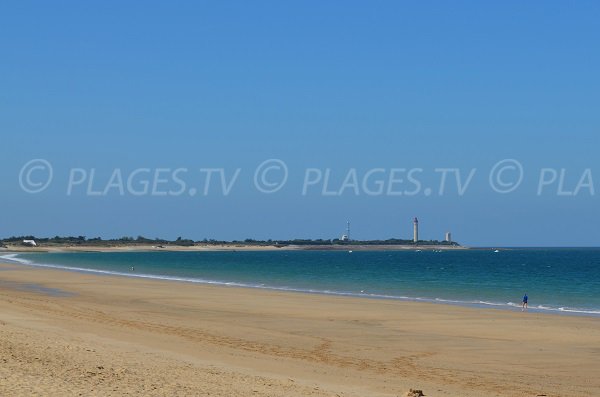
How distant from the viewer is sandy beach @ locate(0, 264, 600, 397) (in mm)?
13812

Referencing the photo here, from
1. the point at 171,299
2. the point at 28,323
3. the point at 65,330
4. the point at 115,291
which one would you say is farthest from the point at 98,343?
the point at 115,291

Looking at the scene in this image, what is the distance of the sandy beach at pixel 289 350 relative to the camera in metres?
13.8

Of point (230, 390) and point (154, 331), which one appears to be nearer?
point (230, 390)

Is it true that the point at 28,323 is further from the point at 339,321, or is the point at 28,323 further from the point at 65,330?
the point at 339,321

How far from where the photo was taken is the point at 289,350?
818 inches

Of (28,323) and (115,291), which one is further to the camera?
(115,291)

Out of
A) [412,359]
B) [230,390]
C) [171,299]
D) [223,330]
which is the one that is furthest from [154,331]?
[171,299]

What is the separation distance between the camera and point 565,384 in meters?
16.9

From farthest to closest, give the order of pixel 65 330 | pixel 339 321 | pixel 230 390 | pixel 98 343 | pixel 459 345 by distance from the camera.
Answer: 1. pixel 339 321
2. pixel 459 345
3. pixel 65 330
4. pixel 98 343
5. pixel 230 390

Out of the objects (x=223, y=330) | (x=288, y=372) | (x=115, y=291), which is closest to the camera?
(x=288, y=372)

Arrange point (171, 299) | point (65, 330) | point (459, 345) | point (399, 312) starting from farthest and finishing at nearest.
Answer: point (171, 299)
point (399, 312)
point (459, 345)
point (65, 330)

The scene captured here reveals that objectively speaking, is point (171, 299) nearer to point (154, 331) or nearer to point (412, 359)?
point (154, 331)

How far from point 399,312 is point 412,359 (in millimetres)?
13984

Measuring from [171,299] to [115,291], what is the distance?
738cm
